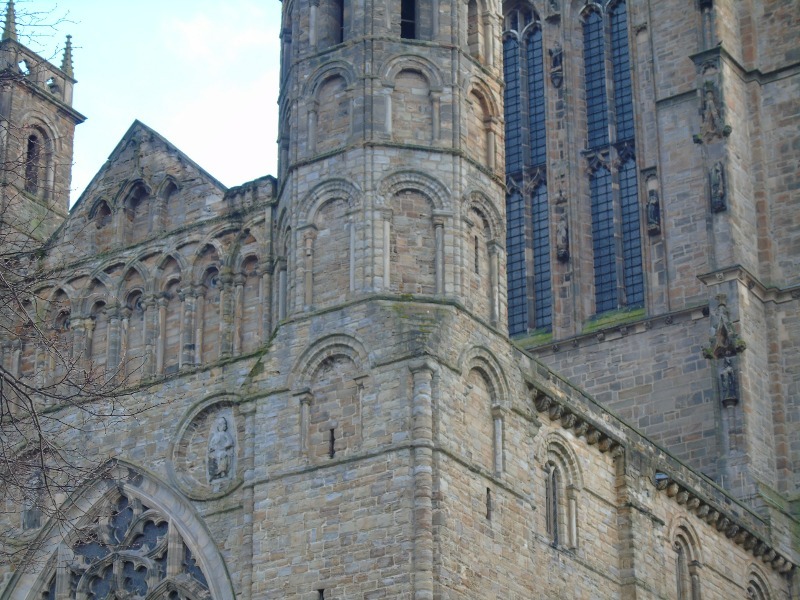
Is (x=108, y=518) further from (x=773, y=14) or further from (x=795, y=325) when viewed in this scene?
(x=773, y=14)

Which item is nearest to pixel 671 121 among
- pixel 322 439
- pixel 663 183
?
pixel 663 183

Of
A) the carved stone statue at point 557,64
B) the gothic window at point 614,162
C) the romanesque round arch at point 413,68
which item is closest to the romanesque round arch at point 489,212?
the romanesque round arch at point 413,68

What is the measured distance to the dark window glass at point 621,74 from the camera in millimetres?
56656

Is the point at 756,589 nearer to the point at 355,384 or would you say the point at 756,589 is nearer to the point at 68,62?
the point at 355,384

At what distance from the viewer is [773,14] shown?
54.4 m

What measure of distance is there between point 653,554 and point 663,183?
1603 centimetres

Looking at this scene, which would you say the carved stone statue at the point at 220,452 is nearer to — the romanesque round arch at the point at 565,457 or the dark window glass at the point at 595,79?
the romanesque round arch at the point at 565,457

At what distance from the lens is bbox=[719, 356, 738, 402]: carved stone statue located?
161ft

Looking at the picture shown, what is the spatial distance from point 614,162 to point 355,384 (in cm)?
2284

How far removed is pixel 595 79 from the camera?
2280 inches

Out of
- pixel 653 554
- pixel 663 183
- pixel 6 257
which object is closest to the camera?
pixel 6 257

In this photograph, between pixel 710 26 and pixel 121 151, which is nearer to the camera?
pixel 121 151

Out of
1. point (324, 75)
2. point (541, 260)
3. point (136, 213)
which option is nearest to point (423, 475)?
point (324, 75)

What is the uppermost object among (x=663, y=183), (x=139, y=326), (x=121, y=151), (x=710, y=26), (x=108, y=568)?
(x=710, y=26)
